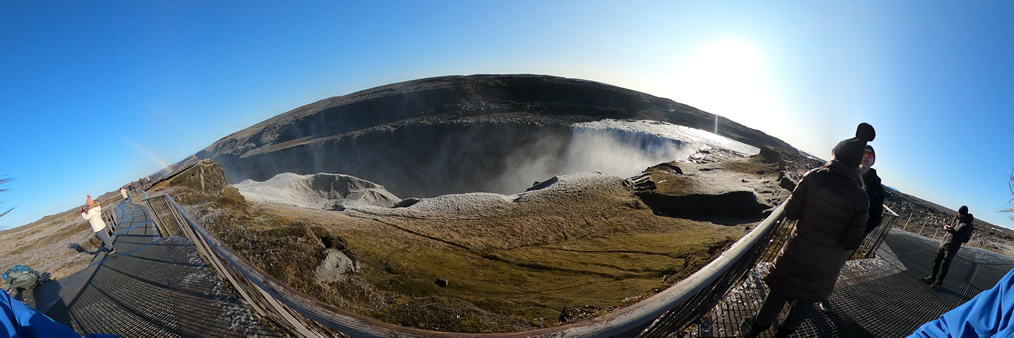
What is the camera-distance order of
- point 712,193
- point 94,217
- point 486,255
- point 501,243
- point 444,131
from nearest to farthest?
point 94,217 → point 486,255 → point 501,243 → point 712,193 → point 444,131

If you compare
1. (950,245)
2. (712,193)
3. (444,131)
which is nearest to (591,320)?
(950,245)

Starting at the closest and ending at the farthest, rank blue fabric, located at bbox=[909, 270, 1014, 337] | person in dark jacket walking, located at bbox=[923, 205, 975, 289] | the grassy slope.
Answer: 1. blue fabric, located at bbox=[909, 270, 1014, 337]
2. person in dark jacket walking, located at bbox=[923, 205, 975, 289]
3. the grassy slope

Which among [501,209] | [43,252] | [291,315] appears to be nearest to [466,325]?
[291,315]

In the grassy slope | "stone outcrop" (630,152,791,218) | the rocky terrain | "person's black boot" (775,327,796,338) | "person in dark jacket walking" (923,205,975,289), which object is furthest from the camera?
"stone outcrop" (630,152,791,218)

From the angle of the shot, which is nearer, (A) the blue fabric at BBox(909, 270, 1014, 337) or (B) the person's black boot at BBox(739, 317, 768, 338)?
(A) the blue fabric at BBox(909, 270, 1014, 337)

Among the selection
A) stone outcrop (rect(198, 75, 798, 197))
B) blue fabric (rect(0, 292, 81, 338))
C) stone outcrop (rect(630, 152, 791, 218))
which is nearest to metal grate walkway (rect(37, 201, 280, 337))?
blue fabric (rect(0, 292, 81, 338))

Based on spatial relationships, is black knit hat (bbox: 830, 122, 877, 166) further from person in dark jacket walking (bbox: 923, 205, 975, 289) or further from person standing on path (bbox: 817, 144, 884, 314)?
person in dark jacket walking (bbox: 923, 205, 975, 289)

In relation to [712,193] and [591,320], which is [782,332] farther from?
[712,193]
